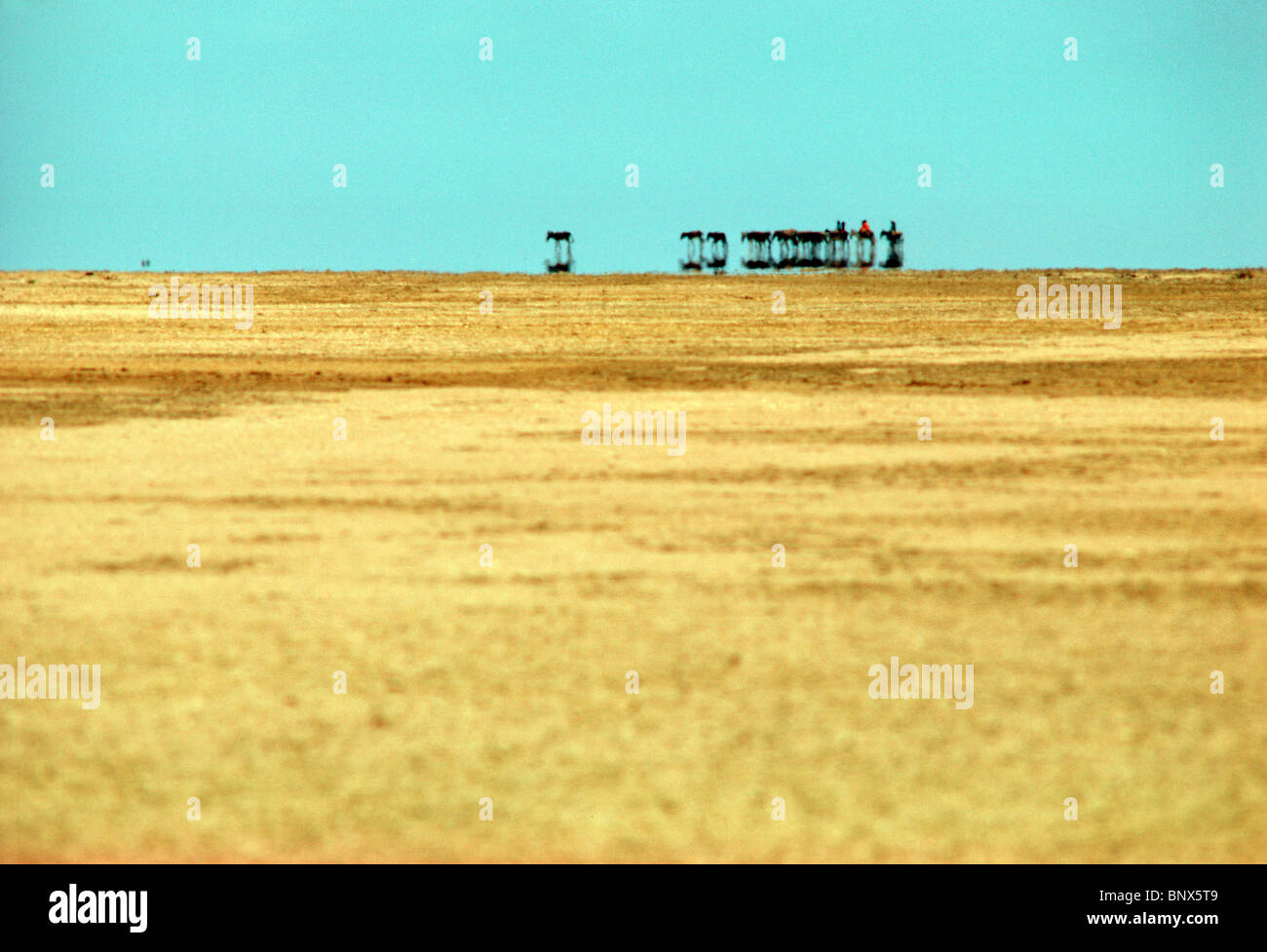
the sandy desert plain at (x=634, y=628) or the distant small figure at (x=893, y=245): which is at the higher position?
the distant small figure at (x=893, y=245)

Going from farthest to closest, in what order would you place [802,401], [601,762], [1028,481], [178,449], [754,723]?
[802,401] → [178,449] → [1028,481] → [754,723] → [601,762]

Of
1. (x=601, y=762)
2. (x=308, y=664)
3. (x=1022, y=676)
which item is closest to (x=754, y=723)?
(x=601, y=762)

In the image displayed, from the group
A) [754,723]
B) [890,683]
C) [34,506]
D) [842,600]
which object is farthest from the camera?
[34,506]

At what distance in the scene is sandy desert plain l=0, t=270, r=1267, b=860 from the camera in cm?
590

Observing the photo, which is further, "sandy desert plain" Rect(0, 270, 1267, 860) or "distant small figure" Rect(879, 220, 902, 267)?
"distant small figure" Rect(879, 220, 902, 267)

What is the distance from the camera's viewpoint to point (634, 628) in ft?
27.8

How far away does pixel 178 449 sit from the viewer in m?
15.7

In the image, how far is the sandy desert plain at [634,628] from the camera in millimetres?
5902

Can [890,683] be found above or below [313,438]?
below

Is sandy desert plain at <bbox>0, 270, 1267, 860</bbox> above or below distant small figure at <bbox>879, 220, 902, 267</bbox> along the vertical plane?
below

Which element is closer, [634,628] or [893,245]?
[634,628]

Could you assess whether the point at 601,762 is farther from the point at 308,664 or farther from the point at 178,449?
the point at 178,449

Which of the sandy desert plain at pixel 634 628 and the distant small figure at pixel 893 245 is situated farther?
the distant small figure at pixel 893 245
